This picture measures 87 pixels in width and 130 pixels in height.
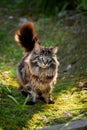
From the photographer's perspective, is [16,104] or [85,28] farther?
[85,28]

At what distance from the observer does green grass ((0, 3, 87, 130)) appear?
493 centimetres

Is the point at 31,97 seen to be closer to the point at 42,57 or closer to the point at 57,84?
the point at 42,57

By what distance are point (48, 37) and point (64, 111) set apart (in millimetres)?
3274

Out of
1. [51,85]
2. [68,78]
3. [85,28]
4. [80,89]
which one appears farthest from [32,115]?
[85,28]

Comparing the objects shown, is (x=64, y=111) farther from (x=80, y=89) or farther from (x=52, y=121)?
(x=80, y=89)

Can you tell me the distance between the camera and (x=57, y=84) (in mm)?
6426

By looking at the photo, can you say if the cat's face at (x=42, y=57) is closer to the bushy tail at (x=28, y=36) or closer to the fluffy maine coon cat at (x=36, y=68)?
the fluffy maine coon cat at (x=36, y=68)

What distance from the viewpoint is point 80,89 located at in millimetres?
6066

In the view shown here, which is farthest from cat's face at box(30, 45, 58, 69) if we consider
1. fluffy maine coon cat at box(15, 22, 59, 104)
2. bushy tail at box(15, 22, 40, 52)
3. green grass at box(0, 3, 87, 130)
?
green grass at box(0, 3, 87, 130)

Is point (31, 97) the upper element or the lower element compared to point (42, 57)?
lower

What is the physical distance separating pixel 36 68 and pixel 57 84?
1153mm

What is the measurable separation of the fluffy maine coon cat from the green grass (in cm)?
13

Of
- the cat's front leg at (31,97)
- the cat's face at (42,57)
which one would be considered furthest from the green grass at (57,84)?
the cat's face at (42,57)

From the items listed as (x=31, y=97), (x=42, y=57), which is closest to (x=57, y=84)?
(x=31, y=97)
